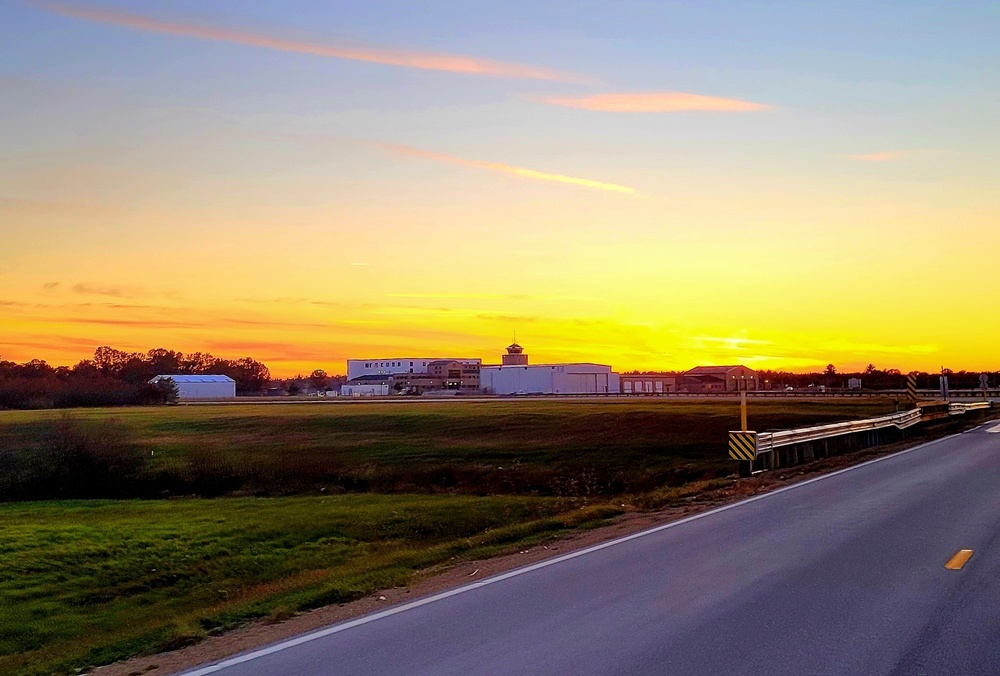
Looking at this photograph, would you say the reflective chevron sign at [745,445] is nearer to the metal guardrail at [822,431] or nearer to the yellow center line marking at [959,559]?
the metal guardrail at [822,431]

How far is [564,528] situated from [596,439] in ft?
87.3

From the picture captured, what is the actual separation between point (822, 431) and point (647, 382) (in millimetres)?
113211

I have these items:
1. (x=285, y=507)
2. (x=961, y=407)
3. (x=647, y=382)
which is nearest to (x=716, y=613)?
(x=285, y=507)

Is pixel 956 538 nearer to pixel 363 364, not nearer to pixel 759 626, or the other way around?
pixel 759 626

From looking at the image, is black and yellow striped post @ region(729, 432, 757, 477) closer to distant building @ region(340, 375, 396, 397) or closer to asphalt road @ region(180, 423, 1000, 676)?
asphalt road @ region(180, 423, 1000, 676)

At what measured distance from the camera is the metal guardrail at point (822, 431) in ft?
81.1

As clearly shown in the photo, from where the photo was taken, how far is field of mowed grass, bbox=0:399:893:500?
33719mm

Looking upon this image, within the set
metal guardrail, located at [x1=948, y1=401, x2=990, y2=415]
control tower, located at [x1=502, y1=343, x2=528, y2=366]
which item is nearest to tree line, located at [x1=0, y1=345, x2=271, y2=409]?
control tower, located at [x1=502, y1=343, x2=528, y2=366]

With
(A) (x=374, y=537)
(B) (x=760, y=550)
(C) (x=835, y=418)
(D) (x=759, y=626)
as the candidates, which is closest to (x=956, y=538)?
(B) (x=760, y=550)

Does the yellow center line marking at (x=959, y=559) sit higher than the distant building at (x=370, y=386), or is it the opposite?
the distant building at (x=370, y=386)

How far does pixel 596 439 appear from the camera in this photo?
139ft

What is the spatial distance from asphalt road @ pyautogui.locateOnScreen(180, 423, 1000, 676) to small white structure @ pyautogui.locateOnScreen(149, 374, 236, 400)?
13498cm

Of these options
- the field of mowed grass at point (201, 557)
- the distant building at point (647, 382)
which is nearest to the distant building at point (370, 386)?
the distant building at point (647, 382)

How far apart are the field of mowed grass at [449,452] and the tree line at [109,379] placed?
4846cm
